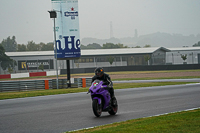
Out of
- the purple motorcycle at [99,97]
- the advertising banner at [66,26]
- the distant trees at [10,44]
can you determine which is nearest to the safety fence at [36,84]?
the advertising banner at [66,26]

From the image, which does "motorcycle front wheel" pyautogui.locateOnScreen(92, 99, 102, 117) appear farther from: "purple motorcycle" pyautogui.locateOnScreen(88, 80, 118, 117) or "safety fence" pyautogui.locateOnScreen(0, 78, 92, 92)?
"safety fence" pyautogui.locateOnScreen(0, 78, 92, 92)

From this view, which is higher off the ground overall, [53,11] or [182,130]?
[53,11]

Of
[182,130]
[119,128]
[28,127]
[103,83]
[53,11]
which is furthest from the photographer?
[53,11]

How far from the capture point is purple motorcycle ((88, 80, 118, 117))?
9.30 meters

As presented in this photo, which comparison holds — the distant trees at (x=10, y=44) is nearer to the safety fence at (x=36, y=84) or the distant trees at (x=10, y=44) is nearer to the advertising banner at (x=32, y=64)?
the advertising banner at (x=32, y=64)

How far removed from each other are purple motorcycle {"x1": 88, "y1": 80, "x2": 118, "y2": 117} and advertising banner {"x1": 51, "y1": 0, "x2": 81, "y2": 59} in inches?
649

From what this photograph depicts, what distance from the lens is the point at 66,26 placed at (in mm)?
25531

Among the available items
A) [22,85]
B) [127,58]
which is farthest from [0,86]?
[127,58]

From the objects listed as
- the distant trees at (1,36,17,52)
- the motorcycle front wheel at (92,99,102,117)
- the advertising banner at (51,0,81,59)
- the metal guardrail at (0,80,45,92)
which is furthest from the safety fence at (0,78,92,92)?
the distant trees at (1,36,17,52)

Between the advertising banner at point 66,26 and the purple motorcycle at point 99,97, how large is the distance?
1648 cm

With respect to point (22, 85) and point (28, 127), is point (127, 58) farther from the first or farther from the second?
point (28, 127)

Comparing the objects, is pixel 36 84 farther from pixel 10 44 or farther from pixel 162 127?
pixel 10 44

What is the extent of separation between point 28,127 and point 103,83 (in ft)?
8.94

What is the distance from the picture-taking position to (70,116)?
32.4 ft
